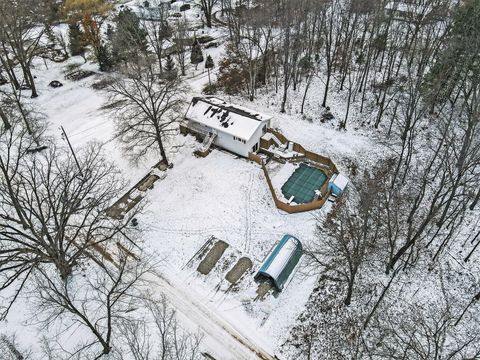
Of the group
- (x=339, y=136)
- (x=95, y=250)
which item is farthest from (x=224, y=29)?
(x=95, y=250)

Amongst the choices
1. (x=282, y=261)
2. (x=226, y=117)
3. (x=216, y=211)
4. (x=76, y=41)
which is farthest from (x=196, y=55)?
(x=282, y=261)

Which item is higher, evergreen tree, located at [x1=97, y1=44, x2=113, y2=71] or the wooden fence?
evergreen tree, located at [x1=97, y1=44, x2=113, y2=71]

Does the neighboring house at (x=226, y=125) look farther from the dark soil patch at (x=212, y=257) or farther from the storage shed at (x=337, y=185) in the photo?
the dark soil patch at (x=212, y=257)

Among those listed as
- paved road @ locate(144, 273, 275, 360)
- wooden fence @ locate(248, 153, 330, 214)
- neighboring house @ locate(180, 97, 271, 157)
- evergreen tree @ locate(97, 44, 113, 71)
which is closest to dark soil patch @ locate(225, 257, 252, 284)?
paved road @ locate(144, 273, 275, 360)

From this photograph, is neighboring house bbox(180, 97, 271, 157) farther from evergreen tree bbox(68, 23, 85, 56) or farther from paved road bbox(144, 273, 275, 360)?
evergreen tree bbox(68, 23, 85, 56)

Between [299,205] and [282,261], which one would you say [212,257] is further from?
[299,205]

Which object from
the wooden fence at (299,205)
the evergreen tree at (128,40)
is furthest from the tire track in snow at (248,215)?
the evergreen tree at (128,40)

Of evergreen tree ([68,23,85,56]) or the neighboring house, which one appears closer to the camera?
the neighboring house
